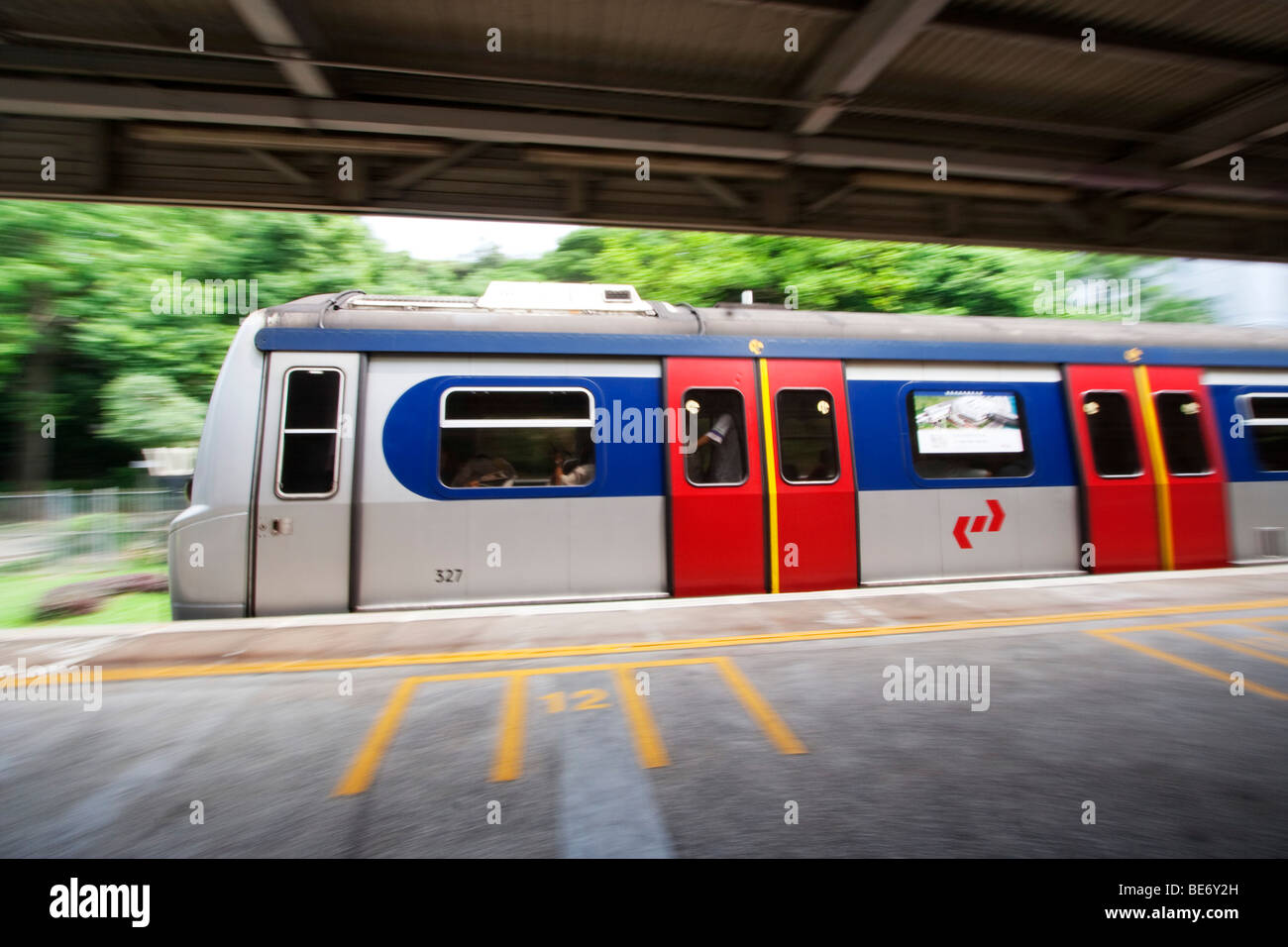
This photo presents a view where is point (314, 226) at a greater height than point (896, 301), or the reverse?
point (314, 226)

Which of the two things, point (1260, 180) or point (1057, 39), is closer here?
point (1057, 39)

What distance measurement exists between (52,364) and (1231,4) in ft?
69.4

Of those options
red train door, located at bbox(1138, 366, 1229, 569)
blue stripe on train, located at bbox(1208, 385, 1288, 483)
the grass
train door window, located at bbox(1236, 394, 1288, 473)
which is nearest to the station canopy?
red train door, located at bbox(1138, 366, 1229, 569)

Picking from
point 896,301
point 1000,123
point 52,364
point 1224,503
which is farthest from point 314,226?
point 1224,503

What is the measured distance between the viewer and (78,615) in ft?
28.9

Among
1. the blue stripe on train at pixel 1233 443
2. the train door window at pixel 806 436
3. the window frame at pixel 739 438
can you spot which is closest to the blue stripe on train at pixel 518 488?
the window frame at pixel 739 438

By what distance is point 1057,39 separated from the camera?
4.50m

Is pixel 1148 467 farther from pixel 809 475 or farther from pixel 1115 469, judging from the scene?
pixel 809 475

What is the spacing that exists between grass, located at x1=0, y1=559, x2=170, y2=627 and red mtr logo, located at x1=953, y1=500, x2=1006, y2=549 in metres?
9.46

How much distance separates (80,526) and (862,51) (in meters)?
13.7

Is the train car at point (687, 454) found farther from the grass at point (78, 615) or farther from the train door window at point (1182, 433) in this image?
the grass at point (78, 615)

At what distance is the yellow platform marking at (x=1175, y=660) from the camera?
4.34m
